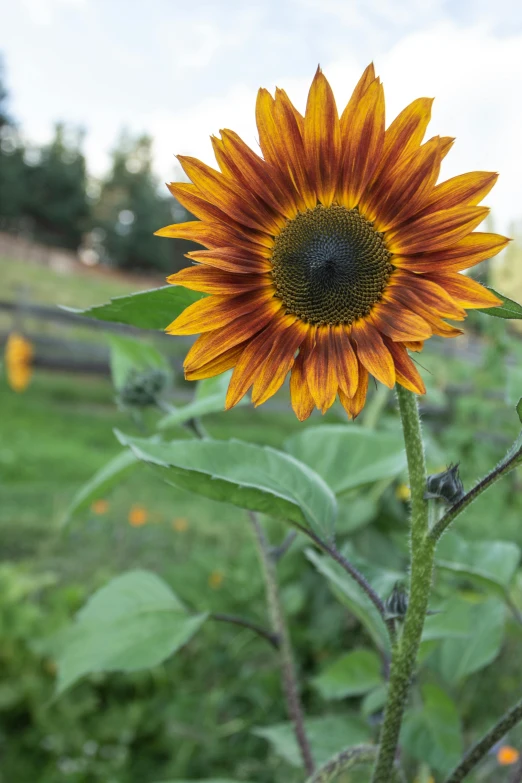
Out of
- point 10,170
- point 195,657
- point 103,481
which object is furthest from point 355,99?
point 10,170

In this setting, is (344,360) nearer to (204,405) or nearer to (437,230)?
(437,230)

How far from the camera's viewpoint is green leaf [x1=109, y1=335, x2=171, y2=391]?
1059 mm

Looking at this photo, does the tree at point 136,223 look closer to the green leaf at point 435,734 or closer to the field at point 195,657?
the field at point 195,657

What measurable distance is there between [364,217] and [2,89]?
25.4 meters

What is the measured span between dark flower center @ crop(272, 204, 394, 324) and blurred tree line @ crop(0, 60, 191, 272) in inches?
847

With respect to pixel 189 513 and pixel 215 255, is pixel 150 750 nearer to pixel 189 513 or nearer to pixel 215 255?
pixel 215 255

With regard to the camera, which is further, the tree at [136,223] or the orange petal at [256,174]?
the tree at [136,223]

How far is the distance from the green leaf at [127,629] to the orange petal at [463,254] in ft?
1.69

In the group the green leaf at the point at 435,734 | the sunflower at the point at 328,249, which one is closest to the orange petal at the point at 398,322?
the sunflower at the point at 328,249

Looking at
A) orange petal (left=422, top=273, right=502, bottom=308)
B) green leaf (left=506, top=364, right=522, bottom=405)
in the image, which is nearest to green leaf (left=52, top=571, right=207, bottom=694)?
green leaf (left=506, top=364, right=522, bottom=405)

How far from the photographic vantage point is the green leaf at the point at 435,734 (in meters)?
0.92

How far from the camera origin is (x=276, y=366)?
53 cm

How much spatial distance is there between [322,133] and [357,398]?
0.63 feet

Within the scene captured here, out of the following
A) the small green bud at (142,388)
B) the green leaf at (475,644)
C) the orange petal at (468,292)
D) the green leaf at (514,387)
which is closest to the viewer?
the orange petal at (468,292)
